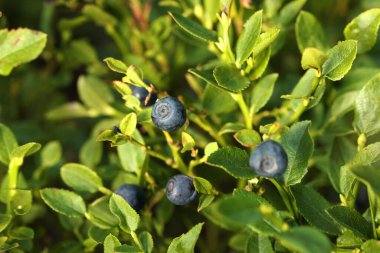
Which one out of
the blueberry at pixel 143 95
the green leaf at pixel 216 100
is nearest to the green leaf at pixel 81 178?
the blueberry at pixel 143 95

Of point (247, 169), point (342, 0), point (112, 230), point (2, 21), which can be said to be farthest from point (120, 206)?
point (342, 0)

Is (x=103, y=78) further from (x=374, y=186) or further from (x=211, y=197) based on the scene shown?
(x=374, y=186)

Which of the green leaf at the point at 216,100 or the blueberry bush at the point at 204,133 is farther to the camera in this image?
the green leaf at the point at 216,100

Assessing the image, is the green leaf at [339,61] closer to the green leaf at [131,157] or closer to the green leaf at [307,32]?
the green leaf at [307,32]

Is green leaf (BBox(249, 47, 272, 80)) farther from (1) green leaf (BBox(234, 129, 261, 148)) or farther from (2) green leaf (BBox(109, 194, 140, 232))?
(2) green leaf (BBox(109, 194, 140, 232))

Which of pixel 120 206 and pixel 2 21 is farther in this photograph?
pixel 2 21

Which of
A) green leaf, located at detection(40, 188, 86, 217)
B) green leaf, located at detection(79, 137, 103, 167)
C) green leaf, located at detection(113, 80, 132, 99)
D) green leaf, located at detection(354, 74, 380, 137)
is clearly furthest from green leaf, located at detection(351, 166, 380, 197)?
green leaf, located at detection(79, 137, 103, 167)
